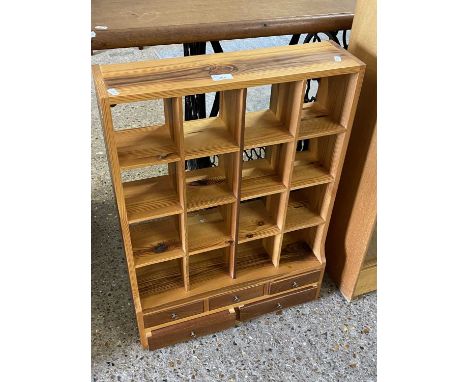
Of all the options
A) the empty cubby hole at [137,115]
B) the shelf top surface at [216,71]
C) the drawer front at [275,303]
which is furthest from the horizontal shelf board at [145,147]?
the empty cubby hole at [137,115]

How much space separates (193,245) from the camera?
145 cm

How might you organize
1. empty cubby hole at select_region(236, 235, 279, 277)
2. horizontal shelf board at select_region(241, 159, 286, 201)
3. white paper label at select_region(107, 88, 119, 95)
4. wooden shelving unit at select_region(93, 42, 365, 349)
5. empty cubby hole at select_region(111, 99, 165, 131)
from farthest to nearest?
1. empty cubby hole at select_region(111, 99, 165, 131)
2. empty cubby hole at select_region(236, 235, 279, 277)
3. horizontal shelf board at select_region(241, 159, 286, 201)
4. wooden shelving unit at select_region(93, 42, 365, 349)
5. white paper label at select_region(107, 88, 119, 95)

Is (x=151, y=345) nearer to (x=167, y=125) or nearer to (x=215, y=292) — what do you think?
Result: (x=215, y=292)

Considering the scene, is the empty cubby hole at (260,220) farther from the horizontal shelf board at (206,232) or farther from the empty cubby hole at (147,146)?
the empty cubby hole at (147,146)

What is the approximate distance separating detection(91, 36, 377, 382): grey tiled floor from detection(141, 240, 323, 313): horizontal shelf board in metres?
0.23

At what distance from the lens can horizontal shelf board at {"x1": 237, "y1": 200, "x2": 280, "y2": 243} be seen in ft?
4.95

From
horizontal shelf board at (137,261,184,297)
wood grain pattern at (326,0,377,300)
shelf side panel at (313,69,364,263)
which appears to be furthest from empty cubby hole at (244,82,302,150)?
horizontal shelf board at (137,261,184,297)

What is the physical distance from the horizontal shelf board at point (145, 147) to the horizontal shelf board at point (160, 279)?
0.58 m

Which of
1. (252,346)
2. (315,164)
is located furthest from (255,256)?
(315,164)

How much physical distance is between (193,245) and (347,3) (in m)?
1.12

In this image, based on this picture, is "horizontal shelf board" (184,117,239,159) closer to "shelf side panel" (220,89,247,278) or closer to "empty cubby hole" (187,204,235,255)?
"shelf side panel" (220,89,247,278)

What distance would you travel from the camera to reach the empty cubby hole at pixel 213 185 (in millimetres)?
1321

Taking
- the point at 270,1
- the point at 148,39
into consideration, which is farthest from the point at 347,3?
the point at 148,39

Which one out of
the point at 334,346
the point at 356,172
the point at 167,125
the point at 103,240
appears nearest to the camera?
the point at 167,125
